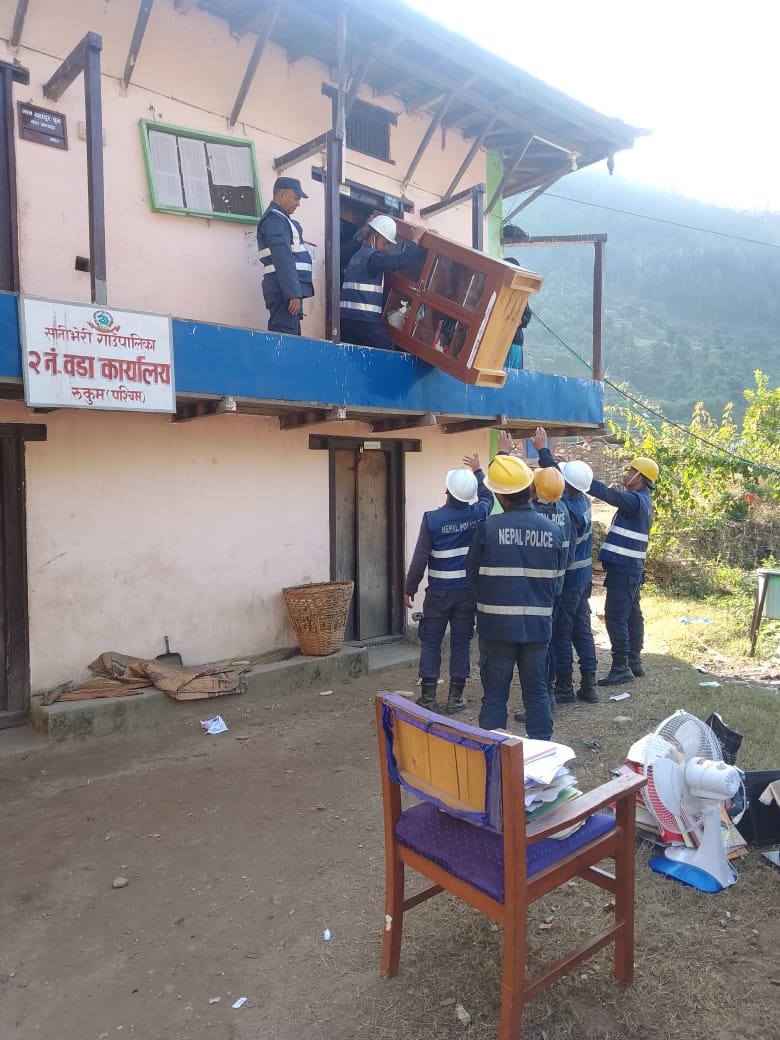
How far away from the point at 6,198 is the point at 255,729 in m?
4.59

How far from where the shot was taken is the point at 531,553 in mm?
4469

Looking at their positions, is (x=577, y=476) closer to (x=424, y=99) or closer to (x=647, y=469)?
(x=647, y=469)

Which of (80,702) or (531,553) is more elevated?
(531,553)

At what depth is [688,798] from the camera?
349 cm

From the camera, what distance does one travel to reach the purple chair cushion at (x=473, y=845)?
243 cm

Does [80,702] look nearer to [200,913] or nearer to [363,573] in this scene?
[200,913]

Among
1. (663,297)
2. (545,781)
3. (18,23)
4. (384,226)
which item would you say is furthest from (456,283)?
(663,297)

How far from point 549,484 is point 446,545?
3.42ft

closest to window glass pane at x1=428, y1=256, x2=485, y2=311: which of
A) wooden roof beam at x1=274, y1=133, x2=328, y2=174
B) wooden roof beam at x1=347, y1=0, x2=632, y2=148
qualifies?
wooden roof beam at x1=274, y1=133, x2=328, y2=174

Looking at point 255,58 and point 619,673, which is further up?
point 255,58

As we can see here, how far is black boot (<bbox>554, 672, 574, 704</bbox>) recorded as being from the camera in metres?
6.46

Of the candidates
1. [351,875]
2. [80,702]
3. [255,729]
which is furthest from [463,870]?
[80,702]

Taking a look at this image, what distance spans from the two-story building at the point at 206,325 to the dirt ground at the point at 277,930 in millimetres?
1953

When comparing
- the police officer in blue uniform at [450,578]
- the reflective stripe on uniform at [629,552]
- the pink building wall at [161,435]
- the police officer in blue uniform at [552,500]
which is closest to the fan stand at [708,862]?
the police officer in blue uniform at [552,500]
